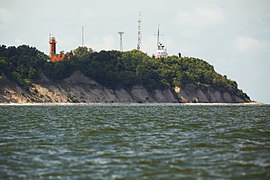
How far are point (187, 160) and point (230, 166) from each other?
2.46 meters

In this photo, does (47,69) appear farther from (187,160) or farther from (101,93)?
(187,160)

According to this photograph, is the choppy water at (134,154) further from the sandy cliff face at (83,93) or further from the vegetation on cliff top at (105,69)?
the vegetation on cliff top at (105,69)

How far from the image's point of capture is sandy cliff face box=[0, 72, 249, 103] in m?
142

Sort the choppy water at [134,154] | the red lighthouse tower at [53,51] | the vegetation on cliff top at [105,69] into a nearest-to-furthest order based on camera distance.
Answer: the choppy water at [134,154], the vegetation on cliff top at [105,69], the red lighthouse tower at [53,51]

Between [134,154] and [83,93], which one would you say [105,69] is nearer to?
[83,93]

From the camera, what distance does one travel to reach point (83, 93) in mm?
157250

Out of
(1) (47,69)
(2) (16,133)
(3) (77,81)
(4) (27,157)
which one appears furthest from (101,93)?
(4) (27,157)

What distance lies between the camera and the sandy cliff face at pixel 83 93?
142500 mm

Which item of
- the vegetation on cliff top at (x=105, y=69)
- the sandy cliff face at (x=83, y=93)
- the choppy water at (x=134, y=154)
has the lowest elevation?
the choppy water at (x=134, y=154)

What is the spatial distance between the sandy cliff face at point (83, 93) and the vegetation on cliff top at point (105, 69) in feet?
6.21

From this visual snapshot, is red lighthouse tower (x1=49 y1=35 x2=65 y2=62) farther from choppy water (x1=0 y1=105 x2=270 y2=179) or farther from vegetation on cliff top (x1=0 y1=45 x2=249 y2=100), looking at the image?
choppy water (x1=0 y1=105 x2=270 y2=179)

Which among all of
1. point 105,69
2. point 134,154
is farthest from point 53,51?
point 134,154

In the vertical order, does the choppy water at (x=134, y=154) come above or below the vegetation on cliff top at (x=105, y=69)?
below

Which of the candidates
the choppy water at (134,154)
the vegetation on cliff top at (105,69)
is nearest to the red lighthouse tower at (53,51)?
the vegetation on cliff top at (105,69)
